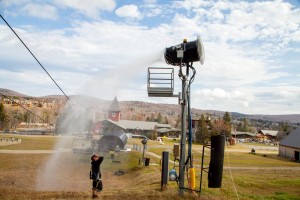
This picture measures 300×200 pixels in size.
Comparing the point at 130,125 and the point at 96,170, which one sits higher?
the point at 130,125

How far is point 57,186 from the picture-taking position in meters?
24.3

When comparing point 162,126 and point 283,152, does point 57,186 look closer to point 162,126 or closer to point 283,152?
point 283,152

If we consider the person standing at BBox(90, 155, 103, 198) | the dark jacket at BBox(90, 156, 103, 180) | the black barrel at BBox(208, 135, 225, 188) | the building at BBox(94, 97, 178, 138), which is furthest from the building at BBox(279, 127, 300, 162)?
the dark jacket at BBox(90, 156, 103, 180)

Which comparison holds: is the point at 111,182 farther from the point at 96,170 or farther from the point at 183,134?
the point at 183,134

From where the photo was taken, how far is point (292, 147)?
61062 mm

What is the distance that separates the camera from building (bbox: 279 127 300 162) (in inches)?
2345

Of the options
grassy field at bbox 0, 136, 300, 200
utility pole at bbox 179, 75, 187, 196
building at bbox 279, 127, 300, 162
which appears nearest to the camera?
grassy field at bbox 0, 136, 300, 200

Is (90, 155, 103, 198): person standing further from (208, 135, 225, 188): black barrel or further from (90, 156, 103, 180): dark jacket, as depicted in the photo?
(208, 135, 225, 188): black barrel

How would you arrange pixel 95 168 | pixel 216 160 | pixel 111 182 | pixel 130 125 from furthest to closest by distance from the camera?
1. pixel 130 125
2. pixel 111 182
3. pixel 95 168
4. pixel 216 160

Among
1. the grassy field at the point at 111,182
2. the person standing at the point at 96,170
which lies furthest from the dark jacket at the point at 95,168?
the grassy field at the point at 111,182

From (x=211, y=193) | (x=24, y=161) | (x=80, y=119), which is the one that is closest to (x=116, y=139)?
(x=80, y=119)

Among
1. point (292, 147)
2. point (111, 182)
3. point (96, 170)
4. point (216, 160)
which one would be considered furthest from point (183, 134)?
point (292, 147)

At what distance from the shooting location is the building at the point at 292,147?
59.6 metres

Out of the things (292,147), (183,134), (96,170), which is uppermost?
(183,134)
